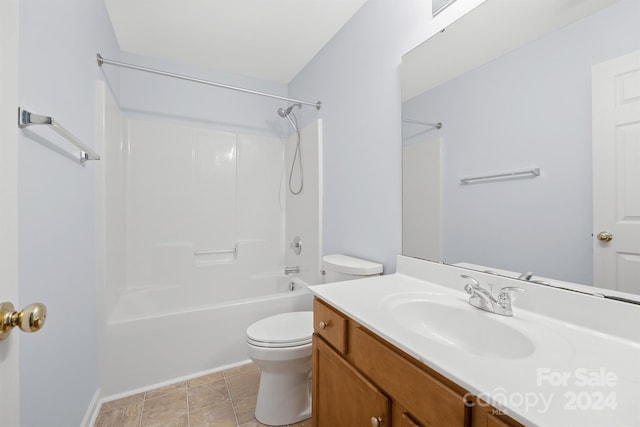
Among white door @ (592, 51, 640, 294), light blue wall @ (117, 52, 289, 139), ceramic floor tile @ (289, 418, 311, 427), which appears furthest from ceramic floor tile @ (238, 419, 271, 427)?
light blue wall @ (117, 52, 289, 139)

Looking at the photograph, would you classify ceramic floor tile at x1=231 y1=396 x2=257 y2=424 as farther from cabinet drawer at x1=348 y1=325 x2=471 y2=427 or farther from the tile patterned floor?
cabinet drawer at x1=348 y1=325 x2=471 y2=427

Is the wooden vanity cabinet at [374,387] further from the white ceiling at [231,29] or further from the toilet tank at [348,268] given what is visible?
the white ceiling at [231,29]

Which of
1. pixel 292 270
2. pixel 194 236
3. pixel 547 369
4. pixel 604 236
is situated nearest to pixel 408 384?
pixel 547 369

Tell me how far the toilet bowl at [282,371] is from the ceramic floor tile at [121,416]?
669 millimetres

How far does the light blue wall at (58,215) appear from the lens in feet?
2.85

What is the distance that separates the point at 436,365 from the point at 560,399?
204mm

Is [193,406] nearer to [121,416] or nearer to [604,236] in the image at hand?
[121,416]

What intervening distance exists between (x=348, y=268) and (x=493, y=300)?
0.79 m

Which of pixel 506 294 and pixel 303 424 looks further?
pixel 303 424

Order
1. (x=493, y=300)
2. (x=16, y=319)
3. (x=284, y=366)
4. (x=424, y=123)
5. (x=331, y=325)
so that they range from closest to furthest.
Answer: (x=16, y=319), (x=493, y=300), (x=331, y=325), (x=424, y=123), (x=284, y=366)

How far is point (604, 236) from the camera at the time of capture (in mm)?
818

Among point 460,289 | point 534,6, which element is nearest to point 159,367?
point 460,289

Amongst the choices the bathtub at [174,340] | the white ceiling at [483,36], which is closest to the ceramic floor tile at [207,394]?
the bathtub at [174,340]

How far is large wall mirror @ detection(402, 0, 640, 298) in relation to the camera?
2.71 feet
